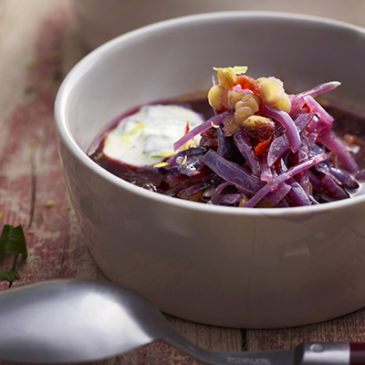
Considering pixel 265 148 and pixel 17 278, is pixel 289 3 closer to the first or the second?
pixel 265 148

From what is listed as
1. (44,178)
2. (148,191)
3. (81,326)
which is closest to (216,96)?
(148,191)

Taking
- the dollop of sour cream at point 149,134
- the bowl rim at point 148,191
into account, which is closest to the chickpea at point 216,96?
the dollop of sour cream at point 149,134

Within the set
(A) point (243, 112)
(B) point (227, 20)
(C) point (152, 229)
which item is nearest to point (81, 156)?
(C) point (152, 229)

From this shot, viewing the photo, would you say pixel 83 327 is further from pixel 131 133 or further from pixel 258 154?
pixel 131 133

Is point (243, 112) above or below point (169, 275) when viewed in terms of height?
above

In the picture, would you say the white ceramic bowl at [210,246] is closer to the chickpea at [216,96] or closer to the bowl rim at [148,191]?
the bowl rim at [148,191]

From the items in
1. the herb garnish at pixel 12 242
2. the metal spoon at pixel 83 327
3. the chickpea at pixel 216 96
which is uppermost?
the chickpea at pixel 216 96
